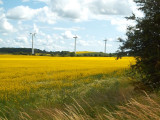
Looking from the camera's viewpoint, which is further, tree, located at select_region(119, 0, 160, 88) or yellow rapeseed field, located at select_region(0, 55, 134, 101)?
yellow rapeseed field, located at select_region(0, 55, 134, 101)

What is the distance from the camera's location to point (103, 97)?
859cm

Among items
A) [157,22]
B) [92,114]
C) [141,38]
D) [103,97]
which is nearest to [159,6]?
[157,22]

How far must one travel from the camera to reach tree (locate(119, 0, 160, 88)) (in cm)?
1045

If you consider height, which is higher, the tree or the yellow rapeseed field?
the tree

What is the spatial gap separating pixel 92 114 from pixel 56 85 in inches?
315

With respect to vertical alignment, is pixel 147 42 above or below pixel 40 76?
above

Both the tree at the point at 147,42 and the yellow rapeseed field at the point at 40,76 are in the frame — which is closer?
the tree at the point at 147,42

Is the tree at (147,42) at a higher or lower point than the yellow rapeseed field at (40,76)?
higher

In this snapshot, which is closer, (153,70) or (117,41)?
(153,70)

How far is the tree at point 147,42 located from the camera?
34.3 ft

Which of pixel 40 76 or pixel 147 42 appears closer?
pixel 147 42

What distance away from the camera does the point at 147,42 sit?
11.1m

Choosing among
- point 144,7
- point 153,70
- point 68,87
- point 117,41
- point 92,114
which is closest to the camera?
point 92,114

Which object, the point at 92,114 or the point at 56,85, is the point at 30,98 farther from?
the point at 92,114
